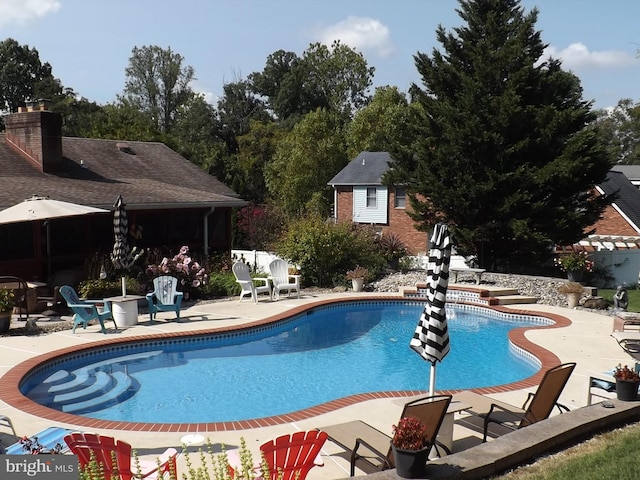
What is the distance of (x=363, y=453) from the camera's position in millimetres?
6531

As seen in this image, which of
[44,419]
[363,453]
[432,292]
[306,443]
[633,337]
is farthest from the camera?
[633,337]

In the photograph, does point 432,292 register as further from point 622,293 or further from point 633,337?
point 622,293

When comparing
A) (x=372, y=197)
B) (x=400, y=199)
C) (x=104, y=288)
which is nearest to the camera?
(x=104, y=288)

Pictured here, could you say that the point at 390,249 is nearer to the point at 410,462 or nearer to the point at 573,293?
the point at 573,293

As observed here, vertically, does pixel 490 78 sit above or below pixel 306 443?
above

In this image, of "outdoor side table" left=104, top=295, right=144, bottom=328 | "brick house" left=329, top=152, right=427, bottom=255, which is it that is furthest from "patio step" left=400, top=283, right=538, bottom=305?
"brick house" left=329, top=152, right=427, bottom=255

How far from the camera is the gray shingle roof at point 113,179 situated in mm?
17797

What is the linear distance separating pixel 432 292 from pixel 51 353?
7642 millimetres

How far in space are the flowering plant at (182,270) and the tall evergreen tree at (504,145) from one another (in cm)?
1017

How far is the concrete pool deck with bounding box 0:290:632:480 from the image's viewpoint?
7.30m

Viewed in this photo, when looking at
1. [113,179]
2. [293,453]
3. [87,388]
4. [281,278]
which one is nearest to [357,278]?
[281,278]

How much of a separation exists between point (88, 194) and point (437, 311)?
552 inches

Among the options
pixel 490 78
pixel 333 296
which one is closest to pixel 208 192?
pixel 333 296

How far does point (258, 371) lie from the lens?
1189 cm
